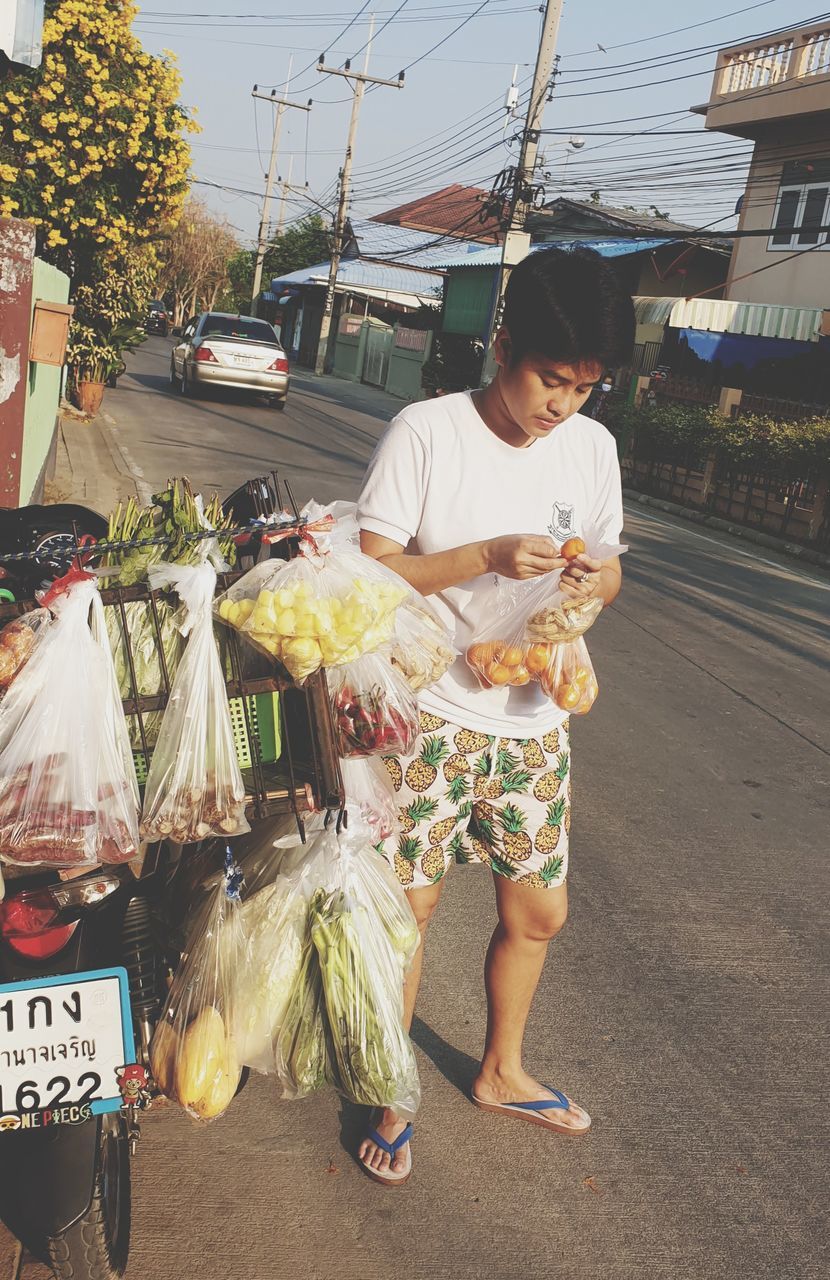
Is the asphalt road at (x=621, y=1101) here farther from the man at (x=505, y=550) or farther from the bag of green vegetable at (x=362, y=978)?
the bag of green vegetable at (x=362, y=978)

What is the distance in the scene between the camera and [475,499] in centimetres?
236

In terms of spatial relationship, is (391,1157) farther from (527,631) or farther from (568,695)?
(527,631)

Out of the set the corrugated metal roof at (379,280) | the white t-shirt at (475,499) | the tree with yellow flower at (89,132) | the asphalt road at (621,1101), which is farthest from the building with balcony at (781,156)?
the corrugated metal roof at (379,280)

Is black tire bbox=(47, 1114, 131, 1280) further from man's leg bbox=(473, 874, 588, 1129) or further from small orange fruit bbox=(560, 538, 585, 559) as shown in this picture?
small orange fruit bbox=(560, 538, 585, 559)

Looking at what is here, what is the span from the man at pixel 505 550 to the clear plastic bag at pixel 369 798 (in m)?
0.11


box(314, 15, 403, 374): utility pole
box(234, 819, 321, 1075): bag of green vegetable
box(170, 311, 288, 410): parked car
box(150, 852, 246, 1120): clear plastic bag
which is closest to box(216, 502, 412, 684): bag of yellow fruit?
box(234, 819, 321, 1075): bag of green vegetable

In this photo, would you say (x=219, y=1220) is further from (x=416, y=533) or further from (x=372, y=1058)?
(x=416, y=533)

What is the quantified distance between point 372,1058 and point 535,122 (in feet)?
76.1

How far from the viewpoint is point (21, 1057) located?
1.90 metres

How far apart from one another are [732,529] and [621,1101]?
47.3ft

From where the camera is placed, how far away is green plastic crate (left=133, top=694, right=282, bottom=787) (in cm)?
199

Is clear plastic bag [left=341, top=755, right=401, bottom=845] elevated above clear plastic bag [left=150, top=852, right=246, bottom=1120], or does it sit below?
above

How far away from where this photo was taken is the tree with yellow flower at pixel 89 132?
11734 millimetres

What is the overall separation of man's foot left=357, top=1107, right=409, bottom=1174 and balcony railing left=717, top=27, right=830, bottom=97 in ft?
72.0
